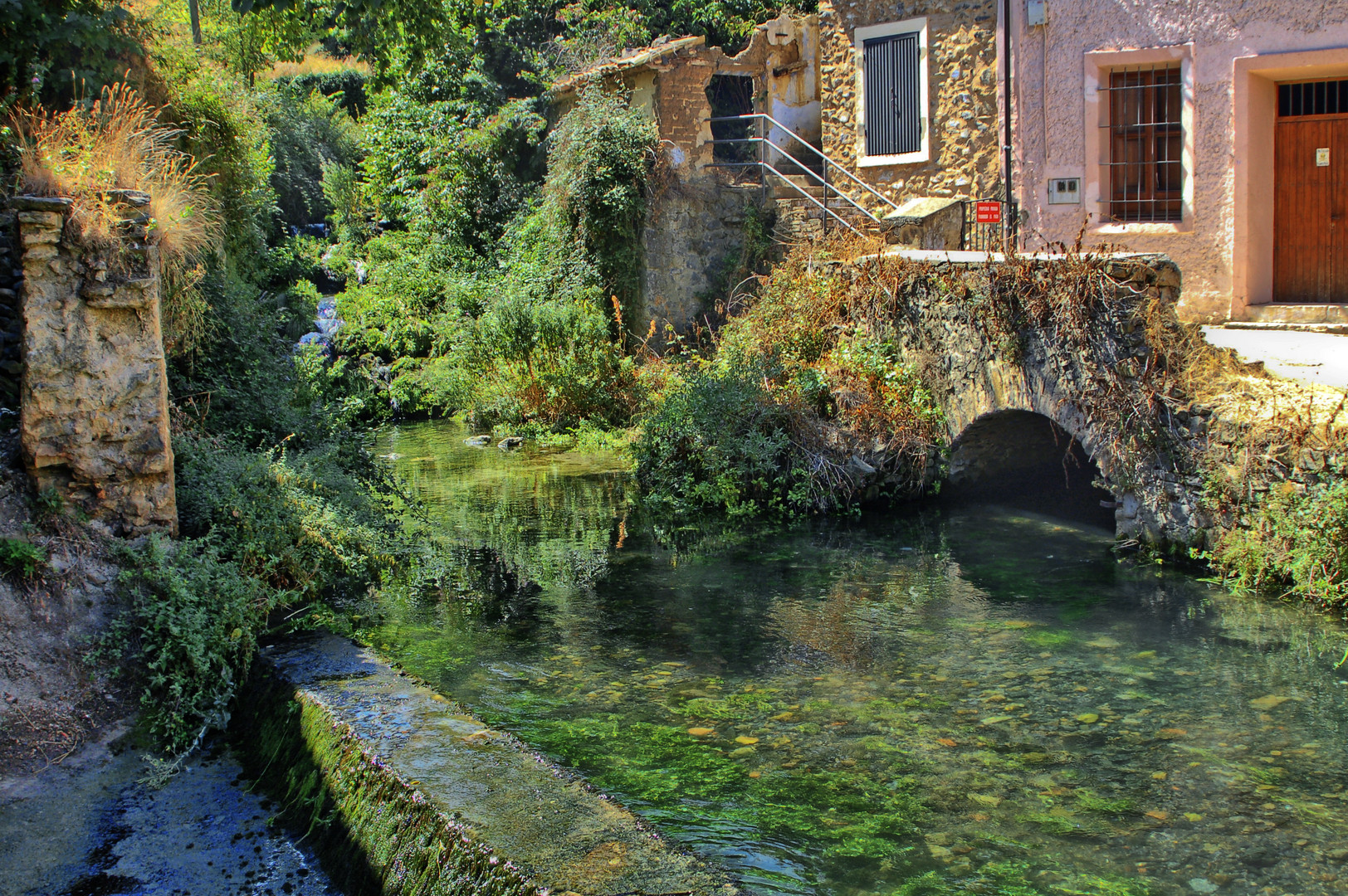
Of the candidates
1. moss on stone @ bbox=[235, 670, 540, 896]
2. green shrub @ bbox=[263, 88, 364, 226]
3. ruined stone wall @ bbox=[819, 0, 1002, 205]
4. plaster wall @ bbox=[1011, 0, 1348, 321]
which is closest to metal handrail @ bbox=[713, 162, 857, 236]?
ruined stone wall @ bbox=[819, 0, 1002, 205]

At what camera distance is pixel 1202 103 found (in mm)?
12406

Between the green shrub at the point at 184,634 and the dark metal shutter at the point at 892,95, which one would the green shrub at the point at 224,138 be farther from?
the dark metal shutter at the point at 892,95

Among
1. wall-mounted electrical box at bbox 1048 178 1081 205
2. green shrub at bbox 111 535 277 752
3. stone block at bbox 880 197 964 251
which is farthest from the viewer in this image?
stone block at bbox 880 197 964 251

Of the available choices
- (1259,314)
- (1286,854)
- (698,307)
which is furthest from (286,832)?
(698,307)

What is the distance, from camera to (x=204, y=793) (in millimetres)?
5148

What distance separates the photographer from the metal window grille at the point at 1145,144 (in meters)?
12.8

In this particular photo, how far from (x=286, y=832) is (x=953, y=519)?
758 centimetres

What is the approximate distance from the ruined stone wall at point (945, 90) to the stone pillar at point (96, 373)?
11.3m

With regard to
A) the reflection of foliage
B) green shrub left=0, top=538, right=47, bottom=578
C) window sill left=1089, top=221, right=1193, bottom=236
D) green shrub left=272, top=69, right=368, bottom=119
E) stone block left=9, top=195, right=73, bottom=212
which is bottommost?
the reflection of foliage

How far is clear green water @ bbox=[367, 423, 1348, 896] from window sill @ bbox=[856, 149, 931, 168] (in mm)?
6905

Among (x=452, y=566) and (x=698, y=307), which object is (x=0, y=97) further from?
(x=698, y=307)

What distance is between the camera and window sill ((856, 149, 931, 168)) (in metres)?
15.5

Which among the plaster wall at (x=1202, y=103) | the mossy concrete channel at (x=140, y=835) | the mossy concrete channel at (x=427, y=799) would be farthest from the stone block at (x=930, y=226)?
the mossy concrete channel at (x=140, y=835)

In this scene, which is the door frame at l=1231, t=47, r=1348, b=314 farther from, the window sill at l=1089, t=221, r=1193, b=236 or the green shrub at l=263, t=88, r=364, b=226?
the green shrub at l=263, t=88, r=364, b=226
